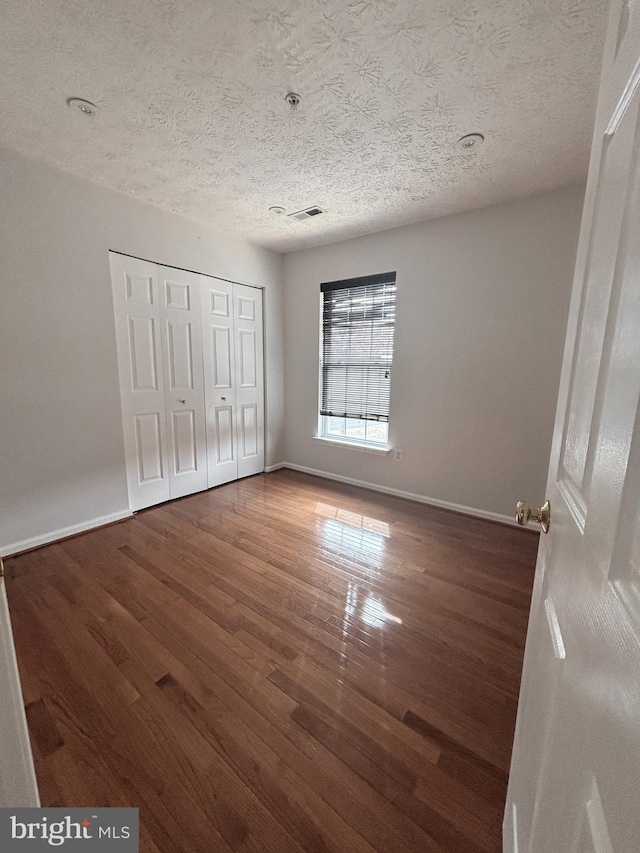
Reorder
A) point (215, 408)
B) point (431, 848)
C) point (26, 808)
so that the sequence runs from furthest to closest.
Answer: point (215, 408) → point (431, 848) → point (26, 808)

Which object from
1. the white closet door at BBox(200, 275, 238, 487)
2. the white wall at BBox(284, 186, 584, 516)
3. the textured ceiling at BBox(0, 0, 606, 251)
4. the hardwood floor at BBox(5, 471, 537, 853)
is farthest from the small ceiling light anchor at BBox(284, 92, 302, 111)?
the hardwood floor at BBox(5, 471, 537, 853)

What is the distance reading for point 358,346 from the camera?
3.46 m

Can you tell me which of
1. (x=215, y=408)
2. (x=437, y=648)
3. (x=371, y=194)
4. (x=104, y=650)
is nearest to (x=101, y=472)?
(x=215, y=408)

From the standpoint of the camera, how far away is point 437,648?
1527 millimetres

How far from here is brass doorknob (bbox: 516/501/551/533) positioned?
2.53 feet

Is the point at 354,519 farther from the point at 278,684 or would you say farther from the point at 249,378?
the point at 249,378

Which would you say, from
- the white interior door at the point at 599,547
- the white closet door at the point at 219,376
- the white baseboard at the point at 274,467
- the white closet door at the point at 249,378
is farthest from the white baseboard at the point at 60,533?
the white interior door at the point at 599,547

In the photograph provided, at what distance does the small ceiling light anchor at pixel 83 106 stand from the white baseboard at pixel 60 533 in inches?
104

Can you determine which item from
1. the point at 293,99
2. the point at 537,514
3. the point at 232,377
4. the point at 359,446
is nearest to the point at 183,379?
the point at 232,377

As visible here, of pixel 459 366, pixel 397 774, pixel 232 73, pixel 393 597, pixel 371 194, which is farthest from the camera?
pixel 459 366

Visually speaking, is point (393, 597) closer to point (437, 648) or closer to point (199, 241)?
point (437, 648)

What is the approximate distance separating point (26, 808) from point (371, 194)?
3.28m

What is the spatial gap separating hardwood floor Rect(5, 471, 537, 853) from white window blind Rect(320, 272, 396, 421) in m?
1.58

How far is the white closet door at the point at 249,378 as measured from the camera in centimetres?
355
